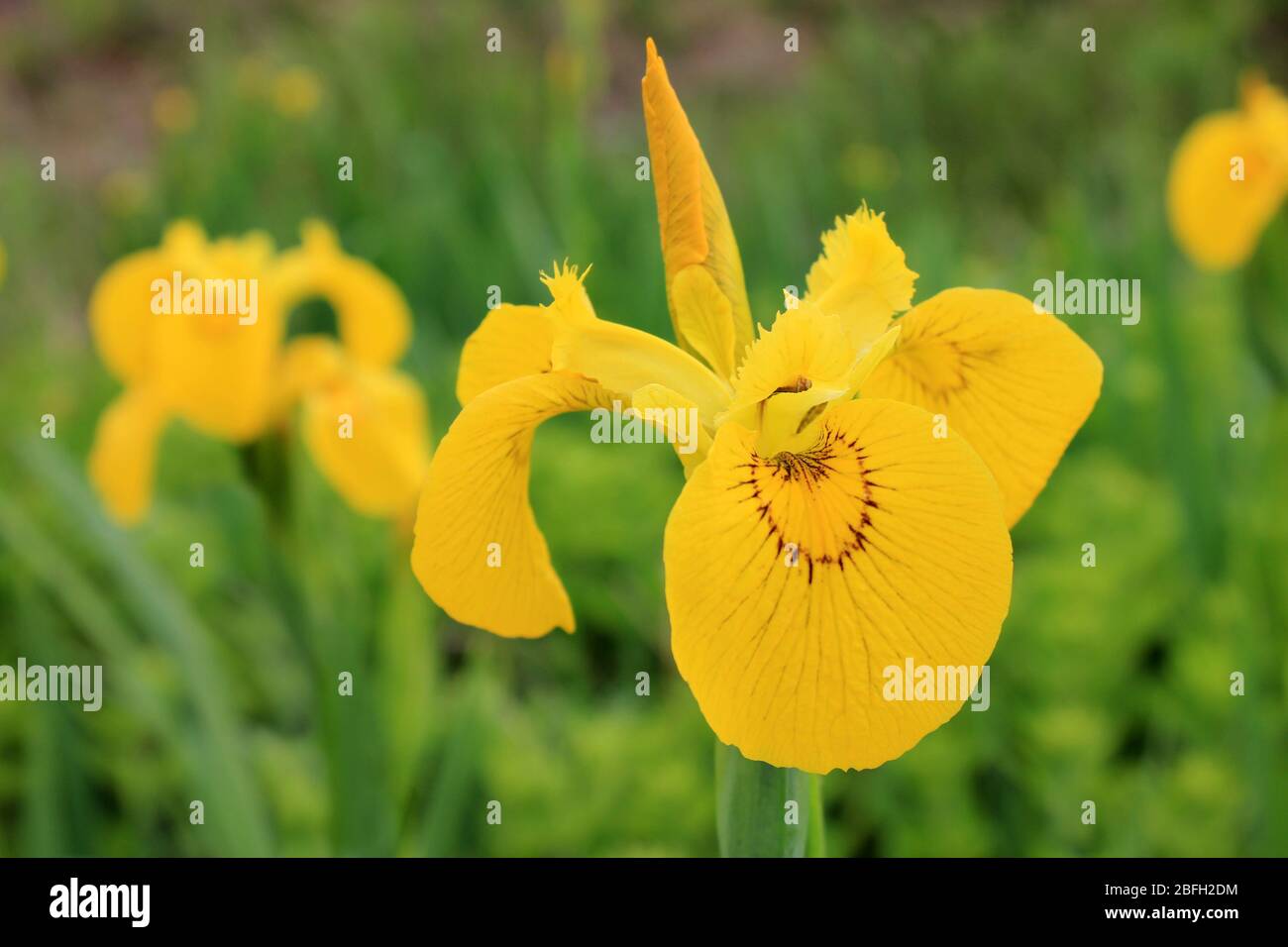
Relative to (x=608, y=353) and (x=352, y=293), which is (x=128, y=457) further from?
(x=608, y=353)

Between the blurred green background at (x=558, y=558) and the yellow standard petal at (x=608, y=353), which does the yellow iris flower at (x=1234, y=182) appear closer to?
the blurred green background at (x=558, y=558)

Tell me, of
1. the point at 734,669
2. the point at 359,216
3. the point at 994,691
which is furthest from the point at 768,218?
the point at 734,669

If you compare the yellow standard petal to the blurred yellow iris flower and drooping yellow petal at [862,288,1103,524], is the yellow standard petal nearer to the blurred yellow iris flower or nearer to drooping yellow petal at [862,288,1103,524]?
drooping yellow petal at [862,288,1103,524]
